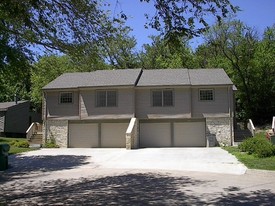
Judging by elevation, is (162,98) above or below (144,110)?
above

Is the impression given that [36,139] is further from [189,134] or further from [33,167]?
[33,167]

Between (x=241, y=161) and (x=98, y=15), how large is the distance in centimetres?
1053

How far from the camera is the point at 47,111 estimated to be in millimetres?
33906

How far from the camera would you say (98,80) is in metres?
33.8

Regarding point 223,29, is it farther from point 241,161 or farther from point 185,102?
point 241,161

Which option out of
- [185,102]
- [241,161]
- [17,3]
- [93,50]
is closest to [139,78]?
[185,102]

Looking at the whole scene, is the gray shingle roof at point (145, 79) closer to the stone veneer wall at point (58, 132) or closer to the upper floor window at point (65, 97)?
the upper floor window at point (65, 97)

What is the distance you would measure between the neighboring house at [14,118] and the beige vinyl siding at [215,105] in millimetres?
22784

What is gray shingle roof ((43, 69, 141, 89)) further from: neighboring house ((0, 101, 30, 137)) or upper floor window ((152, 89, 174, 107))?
neighboring house ((0, 101, 30, 137))

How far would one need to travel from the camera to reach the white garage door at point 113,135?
32.5 metres

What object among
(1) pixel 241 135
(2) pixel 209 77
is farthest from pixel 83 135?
(1) pixel 241 135

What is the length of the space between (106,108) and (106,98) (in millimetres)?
918

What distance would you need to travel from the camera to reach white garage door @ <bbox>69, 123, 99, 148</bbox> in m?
32.9

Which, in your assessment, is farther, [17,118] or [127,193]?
[17,118]
